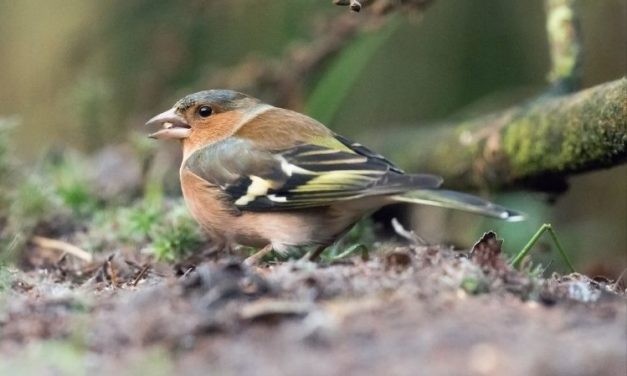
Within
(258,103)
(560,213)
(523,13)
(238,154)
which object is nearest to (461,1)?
(523,13)

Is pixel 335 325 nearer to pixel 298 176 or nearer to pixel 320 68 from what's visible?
pixel 298 176

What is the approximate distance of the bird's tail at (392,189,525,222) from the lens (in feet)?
13.9

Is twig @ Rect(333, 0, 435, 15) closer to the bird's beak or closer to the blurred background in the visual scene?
the blurred background

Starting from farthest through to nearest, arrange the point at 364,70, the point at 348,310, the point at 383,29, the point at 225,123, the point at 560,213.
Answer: the point at 364,70 < the point at 560,213 < the point at 383,29 < the point at 225,123 < the point at 348,310

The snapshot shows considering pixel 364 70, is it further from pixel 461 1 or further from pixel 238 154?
pixel 238 154

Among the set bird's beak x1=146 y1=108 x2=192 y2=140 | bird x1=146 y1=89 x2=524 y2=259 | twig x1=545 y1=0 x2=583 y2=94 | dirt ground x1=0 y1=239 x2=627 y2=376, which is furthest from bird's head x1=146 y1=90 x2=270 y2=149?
dirt ground x1=0 y1=239 x2=627 y2=376

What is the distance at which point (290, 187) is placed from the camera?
4.70m

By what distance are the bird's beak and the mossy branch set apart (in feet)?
5.68

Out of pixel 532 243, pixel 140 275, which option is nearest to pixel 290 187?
pixel 140 275

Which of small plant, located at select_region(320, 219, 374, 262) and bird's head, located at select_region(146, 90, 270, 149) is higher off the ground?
bird's head, located at select_region(146, 90, 270, 149)

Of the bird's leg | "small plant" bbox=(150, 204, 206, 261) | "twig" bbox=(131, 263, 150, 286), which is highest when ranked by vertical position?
"twig" bbox=(131, 263, 150, 286)

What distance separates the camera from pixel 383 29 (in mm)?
7055

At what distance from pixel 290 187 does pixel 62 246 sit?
55.3 inches

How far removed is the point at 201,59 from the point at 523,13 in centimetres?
279
